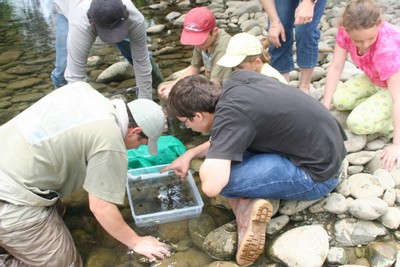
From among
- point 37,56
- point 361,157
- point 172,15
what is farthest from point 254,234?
point 172,15

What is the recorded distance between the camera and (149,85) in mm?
3760

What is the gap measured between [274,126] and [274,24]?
1.55m

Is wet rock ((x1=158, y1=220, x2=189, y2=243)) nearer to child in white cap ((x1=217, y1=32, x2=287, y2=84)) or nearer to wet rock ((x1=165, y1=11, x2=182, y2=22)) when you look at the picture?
child in white cap ((x1=217, y1=32, x2=287, y2=84))

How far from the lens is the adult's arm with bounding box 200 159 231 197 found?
216cm

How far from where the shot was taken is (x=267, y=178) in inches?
94.4

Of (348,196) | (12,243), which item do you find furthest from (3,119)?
(348,196)

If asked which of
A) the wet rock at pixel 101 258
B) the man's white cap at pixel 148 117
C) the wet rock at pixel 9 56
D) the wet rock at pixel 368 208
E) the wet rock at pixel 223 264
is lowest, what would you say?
the wet rock at pixel 9 56

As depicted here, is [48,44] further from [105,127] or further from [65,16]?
[105,127]

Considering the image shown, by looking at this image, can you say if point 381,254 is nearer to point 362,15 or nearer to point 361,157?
point 361,157

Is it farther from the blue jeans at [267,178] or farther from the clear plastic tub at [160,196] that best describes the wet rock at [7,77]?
the blue jeans at [267,178]

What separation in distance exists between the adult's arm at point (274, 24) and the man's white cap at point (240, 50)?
0.51 metres

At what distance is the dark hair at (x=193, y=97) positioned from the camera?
2289 millimetres

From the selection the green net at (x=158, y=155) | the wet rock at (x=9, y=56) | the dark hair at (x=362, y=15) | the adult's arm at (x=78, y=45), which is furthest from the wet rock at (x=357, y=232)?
the wet rock at (x=9, y=56)

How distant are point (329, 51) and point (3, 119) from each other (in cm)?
368
